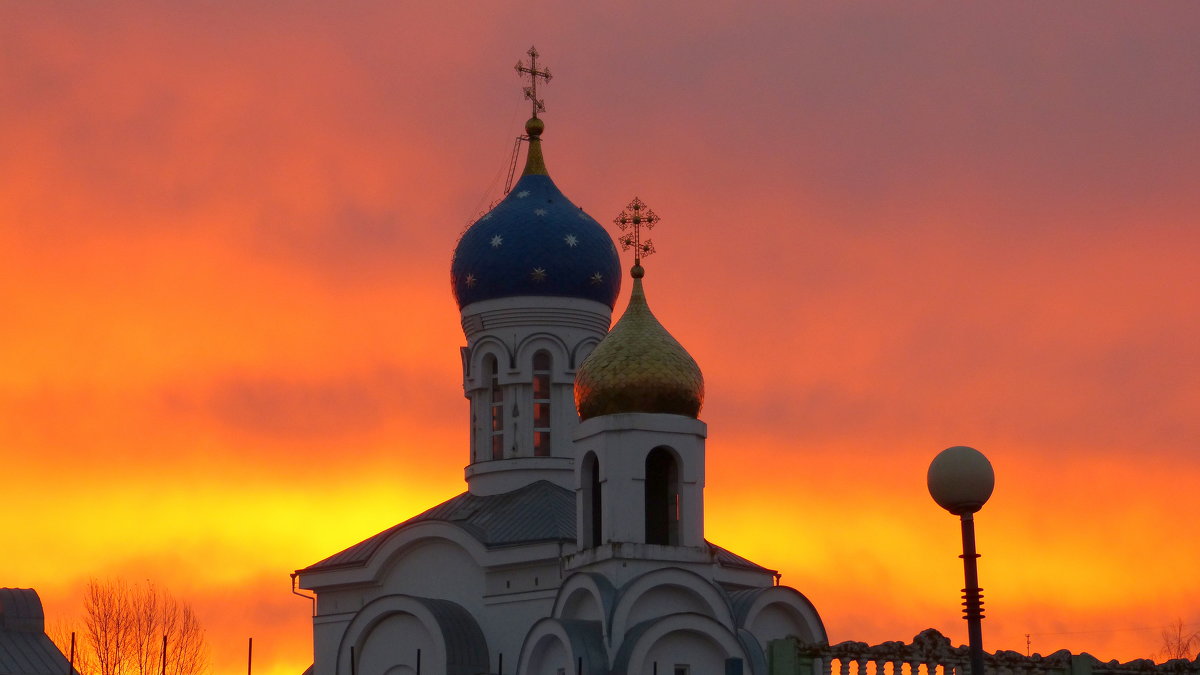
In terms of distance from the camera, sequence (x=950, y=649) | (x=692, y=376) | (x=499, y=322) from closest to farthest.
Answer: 1. (x=950, y=649)
2. (x=692, y=376)
3. (x=499, y=322)

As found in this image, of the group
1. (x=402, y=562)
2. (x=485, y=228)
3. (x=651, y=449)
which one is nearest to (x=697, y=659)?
(x=651, y=449)

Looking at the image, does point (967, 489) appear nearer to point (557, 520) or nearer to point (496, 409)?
point (557, 520)

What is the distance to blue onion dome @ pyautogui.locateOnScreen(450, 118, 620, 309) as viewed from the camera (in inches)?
1100

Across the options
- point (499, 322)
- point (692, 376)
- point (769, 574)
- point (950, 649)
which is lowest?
point (950, 649)

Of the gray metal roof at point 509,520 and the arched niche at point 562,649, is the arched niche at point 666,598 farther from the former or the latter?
the gray metal roof at point 509,520

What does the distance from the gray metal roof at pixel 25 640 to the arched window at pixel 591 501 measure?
26.4ft

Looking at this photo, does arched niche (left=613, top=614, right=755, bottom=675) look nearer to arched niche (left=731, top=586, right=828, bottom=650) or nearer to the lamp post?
Answer: arched niche (left=731, top=586, right=828, bottom=650)

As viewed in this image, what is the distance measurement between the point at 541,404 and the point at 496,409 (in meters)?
0.73

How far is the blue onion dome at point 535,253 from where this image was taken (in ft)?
91.7

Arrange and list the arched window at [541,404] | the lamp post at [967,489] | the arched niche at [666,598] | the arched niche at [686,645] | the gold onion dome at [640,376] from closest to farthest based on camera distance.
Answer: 1. the lamp post at [967,489]
2. the arched niche at [686,645]
3. the arched niche at [666,598]
4. the gold onion dome at [640,376]
5. the arched window at [541,404]

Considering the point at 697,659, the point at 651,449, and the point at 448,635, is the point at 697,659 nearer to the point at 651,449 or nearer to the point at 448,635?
the point at 651,449

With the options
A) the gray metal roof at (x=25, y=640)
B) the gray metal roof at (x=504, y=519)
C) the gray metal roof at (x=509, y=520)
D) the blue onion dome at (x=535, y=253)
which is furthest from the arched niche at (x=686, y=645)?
the gray metal roof at (x=25, y=640)

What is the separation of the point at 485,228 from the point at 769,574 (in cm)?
652

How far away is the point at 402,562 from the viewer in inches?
1042
